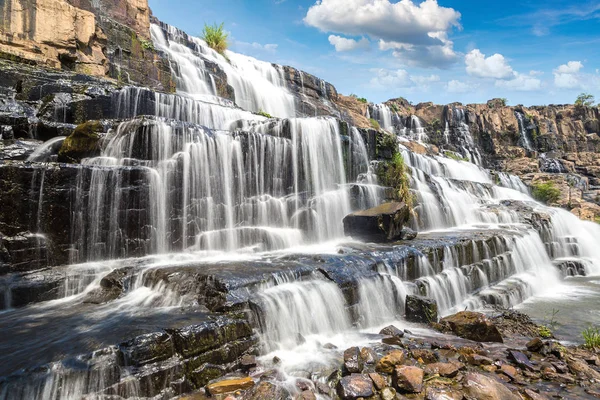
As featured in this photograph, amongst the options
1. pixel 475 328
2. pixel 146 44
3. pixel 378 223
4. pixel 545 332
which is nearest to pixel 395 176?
pixel 378 223

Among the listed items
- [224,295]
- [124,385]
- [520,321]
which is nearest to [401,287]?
[520,321]

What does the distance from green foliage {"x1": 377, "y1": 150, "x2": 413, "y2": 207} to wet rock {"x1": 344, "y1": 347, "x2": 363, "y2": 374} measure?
10.1 metres

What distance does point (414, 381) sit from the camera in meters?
4.52

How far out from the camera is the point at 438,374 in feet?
15.8

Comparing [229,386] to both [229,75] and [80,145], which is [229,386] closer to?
[80,145]

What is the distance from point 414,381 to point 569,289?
10.3m

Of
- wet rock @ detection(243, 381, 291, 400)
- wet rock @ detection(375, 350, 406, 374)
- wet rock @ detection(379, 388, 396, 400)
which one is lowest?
wet rock @ detection(379, 388, 396, 400)

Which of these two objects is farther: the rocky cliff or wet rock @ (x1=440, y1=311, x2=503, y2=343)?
the rocky cliff

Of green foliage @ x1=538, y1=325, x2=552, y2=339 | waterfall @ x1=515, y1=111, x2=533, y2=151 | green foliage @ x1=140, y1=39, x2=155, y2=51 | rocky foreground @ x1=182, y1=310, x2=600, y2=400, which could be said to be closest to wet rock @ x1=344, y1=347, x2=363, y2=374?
rocky foreground @ x1=182, y1=310, x2=600, y2=400

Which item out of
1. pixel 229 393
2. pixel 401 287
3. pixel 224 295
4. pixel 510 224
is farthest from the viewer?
pixel 510 224

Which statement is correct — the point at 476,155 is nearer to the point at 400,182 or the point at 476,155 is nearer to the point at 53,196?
the point at 400,182

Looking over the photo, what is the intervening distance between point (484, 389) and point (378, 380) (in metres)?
1.28

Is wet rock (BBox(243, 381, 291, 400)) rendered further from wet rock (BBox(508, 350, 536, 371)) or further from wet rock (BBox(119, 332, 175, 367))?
wet rock (BBox(508, 350, 536, 371))

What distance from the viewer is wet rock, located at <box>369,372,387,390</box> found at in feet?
14.9
